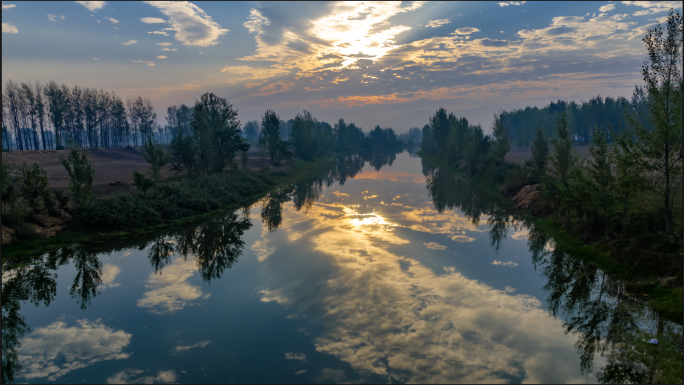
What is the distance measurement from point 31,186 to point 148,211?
6.92 m

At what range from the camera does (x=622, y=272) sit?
15.4 meters

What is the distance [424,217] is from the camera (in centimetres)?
2873

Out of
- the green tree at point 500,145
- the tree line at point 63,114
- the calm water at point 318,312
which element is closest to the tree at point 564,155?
the calm water at point 318,312

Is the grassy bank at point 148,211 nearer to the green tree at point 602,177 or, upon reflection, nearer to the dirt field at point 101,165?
the dirt field at point 101,165

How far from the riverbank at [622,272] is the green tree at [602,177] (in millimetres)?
1582

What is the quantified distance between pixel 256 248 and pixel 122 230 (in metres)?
10.5

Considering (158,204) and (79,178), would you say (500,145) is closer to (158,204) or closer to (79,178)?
(158,204)

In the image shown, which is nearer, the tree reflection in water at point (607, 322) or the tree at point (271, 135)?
the tree reflection in water at point (607, 322)

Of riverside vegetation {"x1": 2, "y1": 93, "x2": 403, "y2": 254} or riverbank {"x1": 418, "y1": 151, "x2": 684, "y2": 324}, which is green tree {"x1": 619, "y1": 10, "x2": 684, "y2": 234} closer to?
riverbank {"x1": 418, "y1": 151, "x2": 684, "y2": 324}

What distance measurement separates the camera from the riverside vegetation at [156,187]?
71.3 ft

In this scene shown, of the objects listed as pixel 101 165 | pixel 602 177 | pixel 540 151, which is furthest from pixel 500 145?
pixel 101 165

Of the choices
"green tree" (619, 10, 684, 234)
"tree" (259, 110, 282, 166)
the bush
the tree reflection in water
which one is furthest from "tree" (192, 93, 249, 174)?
"green tree" (619, 10, 684, 234)

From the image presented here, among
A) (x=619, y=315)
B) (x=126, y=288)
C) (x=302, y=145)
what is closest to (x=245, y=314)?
(x=126, y=288)

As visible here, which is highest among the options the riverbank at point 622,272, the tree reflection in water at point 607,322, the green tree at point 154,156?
the green tree at point 154,156
